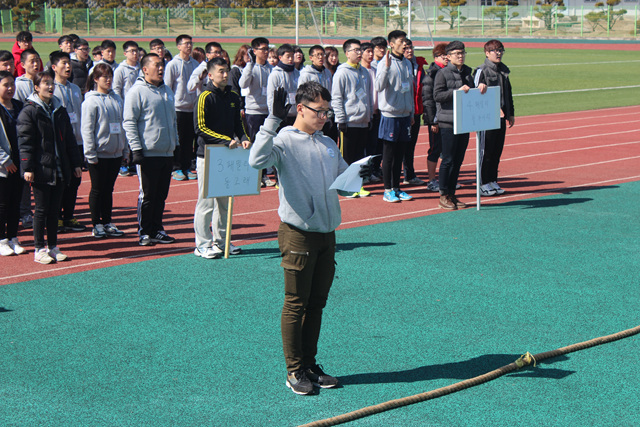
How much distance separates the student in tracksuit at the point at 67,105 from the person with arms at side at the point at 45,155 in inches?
50.8

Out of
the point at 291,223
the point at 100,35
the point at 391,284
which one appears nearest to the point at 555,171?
the point at 391,284

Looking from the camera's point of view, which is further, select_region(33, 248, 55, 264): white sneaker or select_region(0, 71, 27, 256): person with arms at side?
select_region(0, 71, 27, 256): person with arms at side

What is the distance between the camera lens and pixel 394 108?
12062mm

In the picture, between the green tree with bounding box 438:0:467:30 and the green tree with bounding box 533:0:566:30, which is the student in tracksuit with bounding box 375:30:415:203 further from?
the green tree with bounding box 438:0:467:30

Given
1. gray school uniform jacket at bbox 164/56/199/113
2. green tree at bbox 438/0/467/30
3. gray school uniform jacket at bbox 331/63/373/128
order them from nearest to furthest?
gray school uniform jacket at bbox 331/63/373/128
gray school uniform jacket at bbox 164/56/199/113
green tree at bbox 438/0/467/30

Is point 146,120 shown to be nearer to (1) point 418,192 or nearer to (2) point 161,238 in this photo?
(2) point 161,238

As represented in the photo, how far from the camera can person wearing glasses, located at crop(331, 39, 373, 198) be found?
1230cm

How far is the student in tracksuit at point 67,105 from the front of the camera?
10.3m

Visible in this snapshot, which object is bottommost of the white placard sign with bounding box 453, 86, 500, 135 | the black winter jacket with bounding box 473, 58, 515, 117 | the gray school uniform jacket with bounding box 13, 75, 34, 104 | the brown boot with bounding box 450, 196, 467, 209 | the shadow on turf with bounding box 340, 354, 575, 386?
the shadow on turf with bounding box 340, 354, 575, 386

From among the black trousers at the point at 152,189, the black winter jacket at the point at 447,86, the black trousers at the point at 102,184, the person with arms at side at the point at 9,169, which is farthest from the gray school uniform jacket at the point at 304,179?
the black winter jacket at the point at 447,86

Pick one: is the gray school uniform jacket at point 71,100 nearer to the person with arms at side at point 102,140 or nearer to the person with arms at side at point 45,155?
the person with arms at side at point 102,140

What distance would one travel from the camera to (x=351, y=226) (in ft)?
35.2

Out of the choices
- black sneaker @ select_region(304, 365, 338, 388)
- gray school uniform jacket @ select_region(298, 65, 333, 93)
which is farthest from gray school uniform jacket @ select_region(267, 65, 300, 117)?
black sneaker @ select_region(304, 365, 338, 388)

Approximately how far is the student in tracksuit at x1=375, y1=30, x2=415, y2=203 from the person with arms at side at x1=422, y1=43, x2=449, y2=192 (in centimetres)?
26
